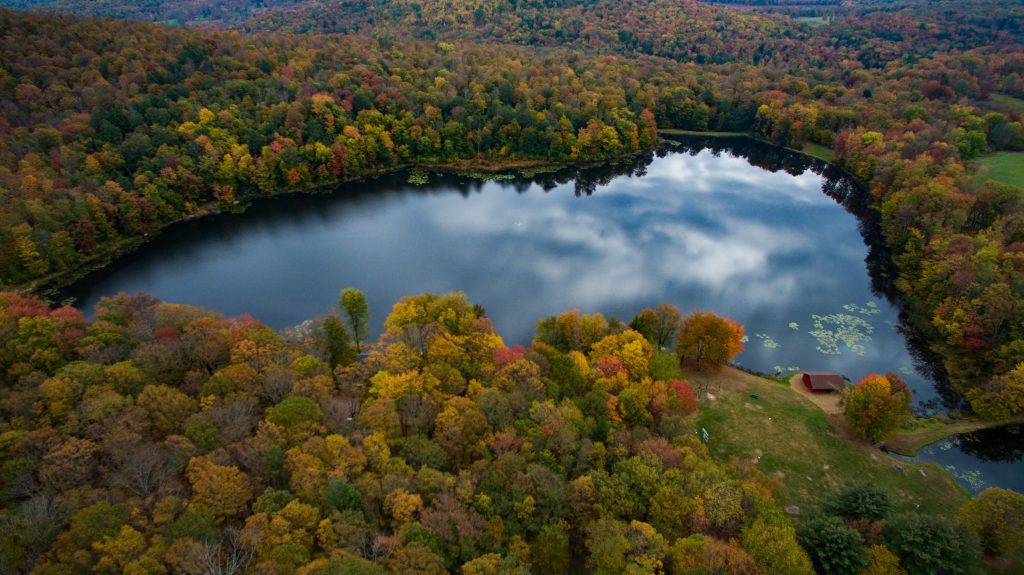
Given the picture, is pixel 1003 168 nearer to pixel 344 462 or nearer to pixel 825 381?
pixel 825 381

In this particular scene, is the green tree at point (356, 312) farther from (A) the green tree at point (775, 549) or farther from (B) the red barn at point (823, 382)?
(B) the red barn at point (823, 382)

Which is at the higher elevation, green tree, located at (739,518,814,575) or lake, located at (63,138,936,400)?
green tree, located at (739,518,814,575)

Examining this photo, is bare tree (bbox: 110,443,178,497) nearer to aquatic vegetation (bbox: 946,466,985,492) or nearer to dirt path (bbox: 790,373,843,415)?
dirt path (bbox: 790,373,843,415)

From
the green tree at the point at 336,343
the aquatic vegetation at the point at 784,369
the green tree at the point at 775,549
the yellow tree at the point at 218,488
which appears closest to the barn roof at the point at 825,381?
the aquatic vegetation at the point at 784,369

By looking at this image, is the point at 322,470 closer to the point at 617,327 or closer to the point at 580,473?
the point at 580,473

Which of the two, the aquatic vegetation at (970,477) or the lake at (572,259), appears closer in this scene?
the aquatic vegetation at (970,477)

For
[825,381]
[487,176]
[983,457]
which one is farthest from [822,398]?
[487,176]

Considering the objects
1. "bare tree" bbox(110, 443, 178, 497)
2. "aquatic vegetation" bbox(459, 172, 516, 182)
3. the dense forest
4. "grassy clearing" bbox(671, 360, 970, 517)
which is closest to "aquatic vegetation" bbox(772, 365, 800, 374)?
"grassy clearing" bbox(671, 360, 970, 517)
